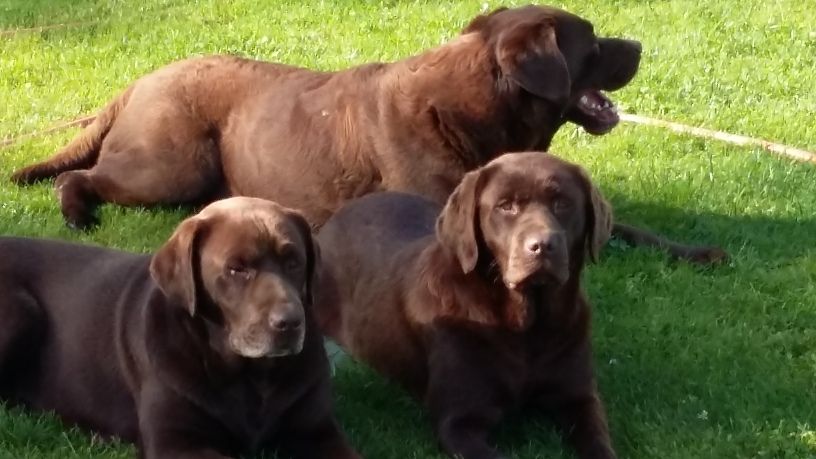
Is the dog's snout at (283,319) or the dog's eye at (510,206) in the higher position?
the dog's snout at (283,319)

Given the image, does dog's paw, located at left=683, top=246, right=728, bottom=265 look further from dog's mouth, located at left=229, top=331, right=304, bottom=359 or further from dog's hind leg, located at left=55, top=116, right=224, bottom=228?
dog's mouth, located at left=229, top=331, right=304, bottom=359

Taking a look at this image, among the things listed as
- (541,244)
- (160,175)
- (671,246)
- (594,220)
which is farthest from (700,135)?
(541,244)

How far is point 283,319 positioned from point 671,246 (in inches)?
122

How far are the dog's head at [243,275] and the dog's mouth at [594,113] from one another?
2.59 m

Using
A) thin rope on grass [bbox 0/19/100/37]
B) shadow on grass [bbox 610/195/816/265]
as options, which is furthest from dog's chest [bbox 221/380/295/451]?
thin rope on grass [bbox 0/19/100/37]

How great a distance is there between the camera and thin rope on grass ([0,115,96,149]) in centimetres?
847

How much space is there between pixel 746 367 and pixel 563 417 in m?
0.95

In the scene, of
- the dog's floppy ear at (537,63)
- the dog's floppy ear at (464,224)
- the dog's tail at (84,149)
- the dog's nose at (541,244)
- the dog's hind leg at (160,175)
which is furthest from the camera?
the dog's tail at (84,149)

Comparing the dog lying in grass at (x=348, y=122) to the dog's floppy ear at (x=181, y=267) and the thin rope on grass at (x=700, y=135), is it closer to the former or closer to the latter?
the thin rope on grass at (x=700, y=135)

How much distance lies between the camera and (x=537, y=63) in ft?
20.8

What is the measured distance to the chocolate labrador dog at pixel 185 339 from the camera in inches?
173

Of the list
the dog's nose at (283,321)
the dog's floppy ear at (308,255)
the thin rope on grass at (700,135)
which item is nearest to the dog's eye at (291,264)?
the dog's floppy ear at (308,255)

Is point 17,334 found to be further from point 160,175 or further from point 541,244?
point 160,175

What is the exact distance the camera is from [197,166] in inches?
291
